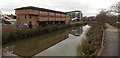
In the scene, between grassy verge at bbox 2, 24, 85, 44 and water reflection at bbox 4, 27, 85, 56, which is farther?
grassy verge at bbox 2, 24, 85, 44

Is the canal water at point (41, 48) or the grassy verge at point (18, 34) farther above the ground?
the grassy verge at point (18, 34)

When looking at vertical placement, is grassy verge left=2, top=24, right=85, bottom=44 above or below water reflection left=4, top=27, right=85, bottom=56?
above

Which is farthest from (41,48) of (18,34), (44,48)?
(18,34)

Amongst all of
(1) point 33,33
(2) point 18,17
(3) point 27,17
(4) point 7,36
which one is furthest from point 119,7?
(2) point 18,17

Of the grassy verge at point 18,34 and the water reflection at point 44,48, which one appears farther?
the grassy verge at point 18,34

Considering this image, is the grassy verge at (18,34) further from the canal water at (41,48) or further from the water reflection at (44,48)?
the water reflection at (44,48)

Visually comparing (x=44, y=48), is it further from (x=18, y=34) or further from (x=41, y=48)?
(x=18, y=34)

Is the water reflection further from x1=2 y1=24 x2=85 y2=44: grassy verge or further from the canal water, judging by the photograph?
x1=2 y1=24 x2=85 y2=44: grassy verge

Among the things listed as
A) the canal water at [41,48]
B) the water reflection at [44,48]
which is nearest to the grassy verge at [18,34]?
the canal water at [41,48]

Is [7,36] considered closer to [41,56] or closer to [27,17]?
[41,56]

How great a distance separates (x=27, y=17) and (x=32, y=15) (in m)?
1.22

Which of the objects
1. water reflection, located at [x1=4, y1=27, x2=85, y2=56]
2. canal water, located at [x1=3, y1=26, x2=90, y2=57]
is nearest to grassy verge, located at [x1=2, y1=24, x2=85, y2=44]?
canal water, located at [x1=3, y1=26, x2=90, y2=57]

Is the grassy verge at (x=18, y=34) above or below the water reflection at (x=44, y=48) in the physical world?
above

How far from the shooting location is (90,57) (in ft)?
18.0
